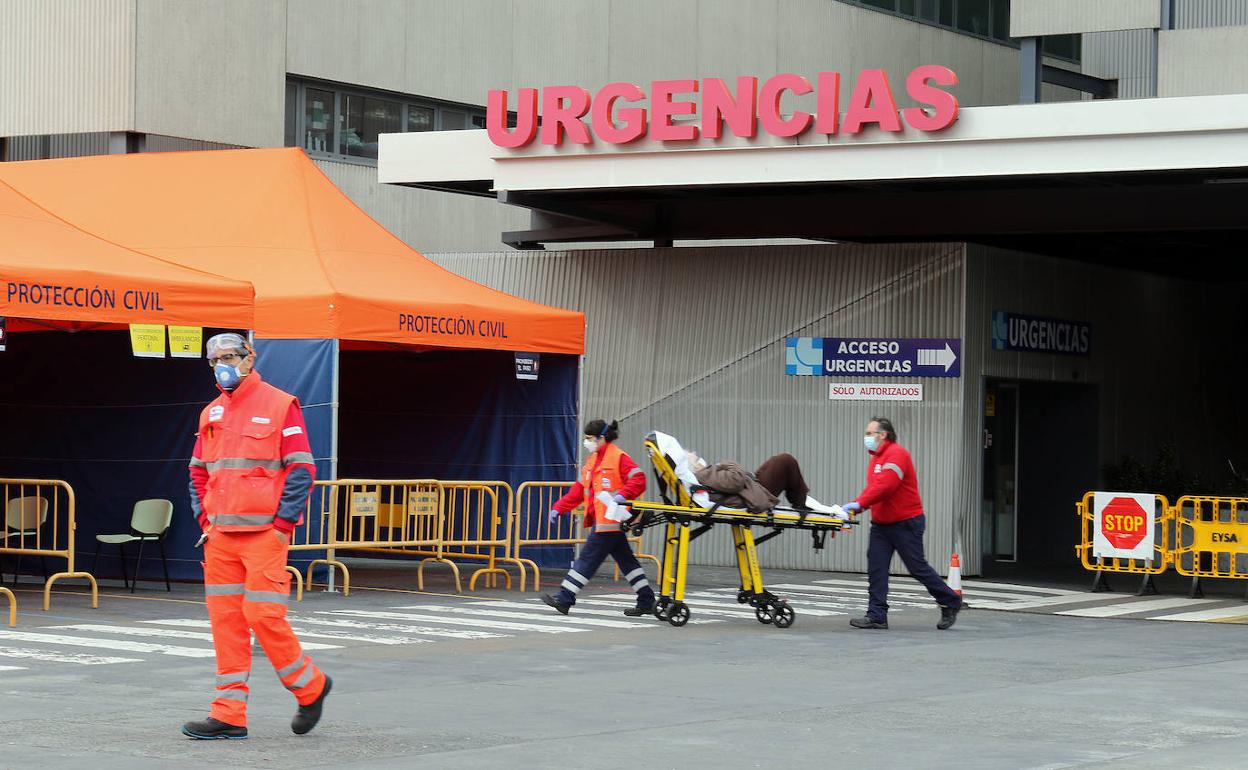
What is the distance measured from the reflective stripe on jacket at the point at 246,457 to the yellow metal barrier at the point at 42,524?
270 inches

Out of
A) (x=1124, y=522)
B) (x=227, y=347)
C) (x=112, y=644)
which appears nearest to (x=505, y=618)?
(x=112, y=644)

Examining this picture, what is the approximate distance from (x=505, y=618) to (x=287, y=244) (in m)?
5.51

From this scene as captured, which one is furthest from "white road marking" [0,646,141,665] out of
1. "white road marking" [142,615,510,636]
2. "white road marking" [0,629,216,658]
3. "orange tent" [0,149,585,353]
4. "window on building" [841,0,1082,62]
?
"window on building" [841,0,1082,62]

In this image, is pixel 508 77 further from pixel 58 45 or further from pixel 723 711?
pixel 723 711

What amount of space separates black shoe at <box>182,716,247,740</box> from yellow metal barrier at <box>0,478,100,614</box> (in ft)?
23.3

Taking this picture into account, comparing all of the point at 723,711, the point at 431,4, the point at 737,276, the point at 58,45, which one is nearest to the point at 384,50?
the point at 431,4

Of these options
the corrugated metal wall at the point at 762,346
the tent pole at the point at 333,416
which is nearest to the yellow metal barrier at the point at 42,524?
the tent pole at the point at 333,416

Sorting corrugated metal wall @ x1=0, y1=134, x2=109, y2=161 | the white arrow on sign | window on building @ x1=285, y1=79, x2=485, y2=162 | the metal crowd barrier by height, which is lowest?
the metal crowd barrier

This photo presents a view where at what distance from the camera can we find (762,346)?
80.9 ft

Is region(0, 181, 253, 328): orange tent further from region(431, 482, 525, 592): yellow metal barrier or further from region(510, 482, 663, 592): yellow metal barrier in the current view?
region(510, 482, 663, 592): yellow metal barrier

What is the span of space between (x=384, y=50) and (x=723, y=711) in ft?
69.6

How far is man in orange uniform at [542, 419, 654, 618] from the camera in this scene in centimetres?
1719

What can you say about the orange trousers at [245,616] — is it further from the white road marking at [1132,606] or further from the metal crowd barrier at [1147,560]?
the metal crowd barrier at [1147,560]

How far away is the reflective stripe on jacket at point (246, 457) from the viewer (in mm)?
9906
